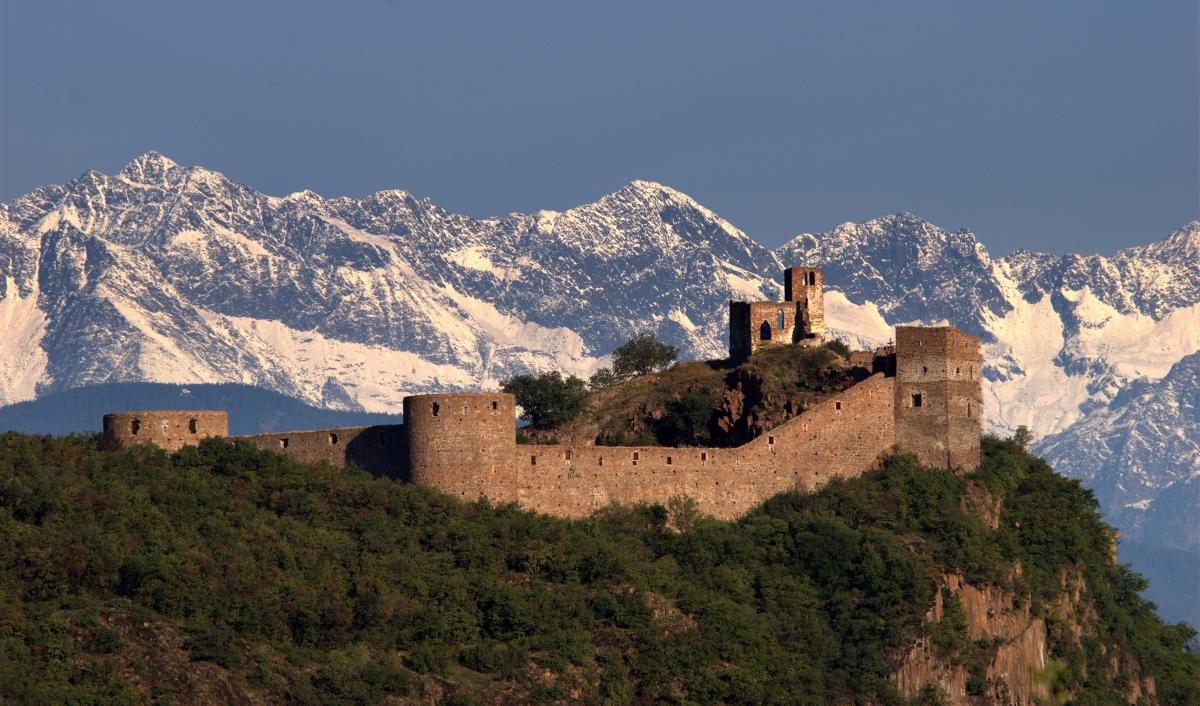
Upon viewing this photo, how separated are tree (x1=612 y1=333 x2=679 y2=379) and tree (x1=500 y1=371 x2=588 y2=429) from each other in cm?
1091

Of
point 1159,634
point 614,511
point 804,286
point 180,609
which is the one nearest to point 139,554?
point 180,609

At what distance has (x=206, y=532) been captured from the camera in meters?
111

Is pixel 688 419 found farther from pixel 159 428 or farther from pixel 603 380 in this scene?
pixel 159 428

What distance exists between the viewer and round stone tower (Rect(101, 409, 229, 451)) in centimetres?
11881

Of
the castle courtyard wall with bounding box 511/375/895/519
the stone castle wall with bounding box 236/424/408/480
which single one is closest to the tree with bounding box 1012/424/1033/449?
the castle courtyard wall with bounding box 511/375/895/519

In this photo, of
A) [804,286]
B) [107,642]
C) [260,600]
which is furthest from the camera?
[804,286]

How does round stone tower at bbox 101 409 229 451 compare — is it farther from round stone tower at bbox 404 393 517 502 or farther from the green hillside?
round stone tower at bbox 404 393 517 502

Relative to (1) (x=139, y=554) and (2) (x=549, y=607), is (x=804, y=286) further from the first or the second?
(1) (x=139, y=554)

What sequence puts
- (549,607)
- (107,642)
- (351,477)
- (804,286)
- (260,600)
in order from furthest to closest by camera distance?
1. (804,286)
2. (351,477)
3. (549,607)
4. (260,600)
5. (107,642)

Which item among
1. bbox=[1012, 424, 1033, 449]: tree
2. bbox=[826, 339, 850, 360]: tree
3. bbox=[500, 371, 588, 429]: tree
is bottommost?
bbox=[1012, 424, 1033, 449]: tree

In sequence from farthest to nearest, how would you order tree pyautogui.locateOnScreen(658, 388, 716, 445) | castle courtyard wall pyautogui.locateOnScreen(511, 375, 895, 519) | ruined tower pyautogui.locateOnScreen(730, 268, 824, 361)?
ruined tower pyautogui.locateOnScreen(730, 268, 824, 361) → tree pyautogui.locateOnScreen(658, 388, 716, 445) → castle courtyard wall pyautogui.locateOnScreen(511, 375, 895, 519)

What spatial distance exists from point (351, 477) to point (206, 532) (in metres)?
10.1

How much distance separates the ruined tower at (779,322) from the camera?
460ft

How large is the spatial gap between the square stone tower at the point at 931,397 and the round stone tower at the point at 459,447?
20.7 metres
